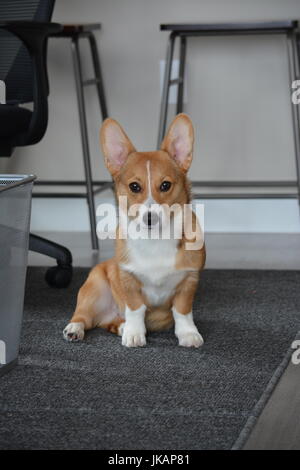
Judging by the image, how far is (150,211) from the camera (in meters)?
1.71

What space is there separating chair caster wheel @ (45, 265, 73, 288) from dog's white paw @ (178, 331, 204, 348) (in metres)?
0.65

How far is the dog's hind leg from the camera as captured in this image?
190 cm

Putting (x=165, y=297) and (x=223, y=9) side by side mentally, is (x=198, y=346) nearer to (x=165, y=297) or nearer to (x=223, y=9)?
(x=165, y=297)

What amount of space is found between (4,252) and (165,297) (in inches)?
Result: 16.4

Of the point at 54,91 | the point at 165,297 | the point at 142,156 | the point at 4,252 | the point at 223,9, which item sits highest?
the point at 223,9

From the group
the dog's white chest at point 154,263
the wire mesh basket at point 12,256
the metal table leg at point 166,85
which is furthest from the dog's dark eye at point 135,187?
the metal table leg at point 166,85

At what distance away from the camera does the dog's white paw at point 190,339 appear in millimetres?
1786

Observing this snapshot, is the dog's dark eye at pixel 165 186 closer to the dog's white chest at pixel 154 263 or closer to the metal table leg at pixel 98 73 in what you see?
the dog's white chest at pixel 154 263

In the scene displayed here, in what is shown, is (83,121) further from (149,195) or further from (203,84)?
(149,195)

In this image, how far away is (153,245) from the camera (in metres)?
1.79

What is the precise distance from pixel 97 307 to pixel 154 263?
225mm

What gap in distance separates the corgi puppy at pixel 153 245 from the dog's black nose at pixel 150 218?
1 cm

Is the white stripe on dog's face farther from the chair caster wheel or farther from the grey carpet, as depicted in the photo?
the chair caster wheel
